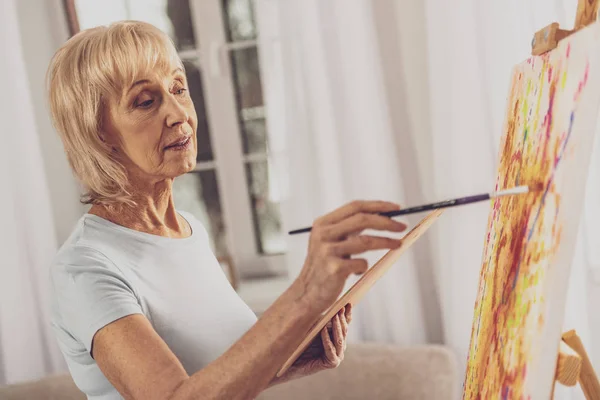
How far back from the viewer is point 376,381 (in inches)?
79.1

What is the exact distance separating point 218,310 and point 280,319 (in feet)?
1.34

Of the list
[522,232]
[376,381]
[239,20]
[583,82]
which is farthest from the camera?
[239,20]

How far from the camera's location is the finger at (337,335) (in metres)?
1.09

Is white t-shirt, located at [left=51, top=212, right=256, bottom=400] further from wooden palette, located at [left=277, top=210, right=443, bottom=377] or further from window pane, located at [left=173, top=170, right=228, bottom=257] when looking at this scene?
window pane, located at [left=173, top=170, right=228, bottom=257]

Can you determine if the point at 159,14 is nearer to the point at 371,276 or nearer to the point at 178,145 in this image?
the point at 178,145

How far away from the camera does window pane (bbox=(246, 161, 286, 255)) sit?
2525 millimetres

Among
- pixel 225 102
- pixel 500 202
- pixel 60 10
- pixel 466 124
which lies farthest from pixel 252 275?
pixel 500 202

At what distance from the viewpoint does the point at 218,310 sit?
3.67 ft

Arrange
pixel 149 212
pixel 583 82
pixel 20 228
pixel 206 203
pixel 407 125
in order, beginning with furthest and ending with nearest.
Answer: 1. pixel 206 203
2. pixel 20 228
3. pixel 407 125
4. pixel 149 212
5. pixel 583 82

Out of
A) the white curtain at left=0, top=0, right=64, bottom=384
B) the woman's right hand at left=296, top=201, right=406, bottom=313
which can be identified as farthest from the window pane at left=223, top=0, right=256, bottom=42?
the woman's right hand at left=296, top=201, right=406, bottom=313

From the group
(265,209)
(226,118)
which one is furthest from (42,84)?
(265,209)

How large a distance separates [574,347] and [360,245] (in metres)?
0.37

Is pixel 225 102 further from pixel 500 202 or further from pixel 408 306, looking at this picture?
pixel 500 202

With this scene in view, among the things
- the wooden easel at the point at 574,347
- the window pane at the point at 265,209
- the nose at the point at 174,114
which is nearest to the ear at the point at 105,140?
the nose at the point at 174,114
